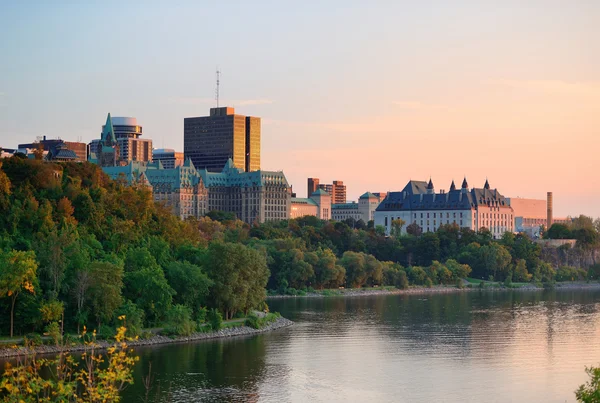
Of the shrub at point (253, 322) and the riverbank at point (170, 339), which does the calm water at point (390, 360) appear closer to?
the riverbank at point (170, 339)

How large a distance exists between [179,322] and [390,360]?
19.2 meters

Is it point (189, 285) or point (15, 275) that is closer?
point (15, 275)

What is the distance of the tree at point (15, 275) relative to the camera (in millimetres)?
71312

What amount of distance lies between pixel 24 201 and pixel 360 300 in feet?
175

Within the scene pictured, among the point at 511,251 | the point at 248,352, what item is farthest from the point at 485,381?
the point at 511,251

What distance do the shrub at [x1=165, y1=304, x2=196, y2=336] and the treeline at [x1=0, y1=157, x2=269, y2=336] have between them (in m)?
0.10

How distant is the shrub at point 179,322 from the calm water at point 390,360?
110 inches

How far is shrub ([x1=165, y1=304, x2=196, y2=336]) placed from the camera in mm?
79062

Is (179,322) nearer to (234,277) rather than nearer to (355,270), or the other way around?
(234,277)

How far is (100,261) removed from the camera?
267 feet

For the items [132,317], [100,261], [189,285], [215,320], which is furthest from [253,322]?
[100,261]

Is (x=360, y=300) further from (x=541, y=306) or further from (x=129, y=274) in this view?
(x=129, y=274)

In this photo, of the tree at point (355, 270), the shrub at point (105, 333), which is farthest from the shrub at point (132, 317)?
the tree at point (355, 270)

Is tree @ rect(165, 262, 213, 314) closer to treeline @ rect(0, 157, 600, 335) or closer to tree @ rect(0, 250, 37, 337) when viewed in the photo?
treeline @ rect(0, 157, 600, 335)
